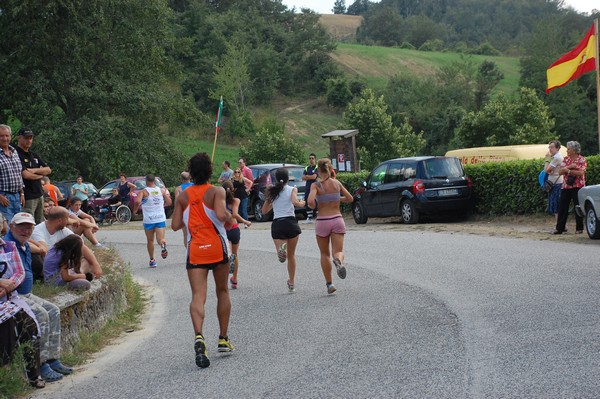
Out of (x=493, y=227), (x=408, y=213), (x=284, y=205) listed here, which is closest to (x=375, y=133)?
(x=408, y=213)

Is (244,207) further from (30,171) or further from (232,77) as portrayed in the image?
(232,77)

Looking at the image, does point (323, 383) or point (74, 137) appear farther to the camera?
point (74, 137)

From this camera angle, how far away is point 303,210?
94.2ft

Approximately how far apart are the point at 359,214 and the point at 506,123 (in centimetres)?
2881

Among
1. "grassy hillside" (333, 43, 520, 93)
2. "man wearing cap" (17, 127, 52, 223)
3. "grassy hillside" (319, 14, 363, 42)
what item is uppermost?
"grassy hillside" (319, 14, 363, 42)

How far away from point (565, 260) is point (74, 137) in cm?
3347

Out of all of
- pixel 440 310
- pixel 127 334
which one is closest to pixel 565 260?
pixel 440 310

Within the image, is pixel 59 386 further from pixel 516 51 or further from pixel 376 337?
pixel 516 51

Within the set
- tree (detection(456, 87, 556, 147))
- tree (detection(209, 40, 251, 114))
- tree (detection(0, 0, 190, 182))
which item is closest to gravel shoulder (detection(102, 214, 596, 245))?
tree (detection(0, 0, 190, 182))

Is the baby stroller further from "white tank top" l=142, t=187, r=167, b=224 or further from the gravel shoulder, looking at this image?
"white tank top" l=142, t=187, r=167, b=224

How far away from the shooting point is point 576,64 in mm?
24094

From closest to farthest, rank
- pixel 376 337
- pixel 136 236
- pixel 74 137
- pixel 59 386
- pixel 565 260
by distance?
pixel 59 386, pixel 376 337, pixel 565 260, pixel 136 236, pixel 74 137

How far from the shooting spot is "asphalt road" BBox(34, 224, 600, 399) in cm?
650

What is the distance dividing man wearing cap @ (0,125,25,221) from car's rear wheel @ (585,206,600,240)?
10.4 m
